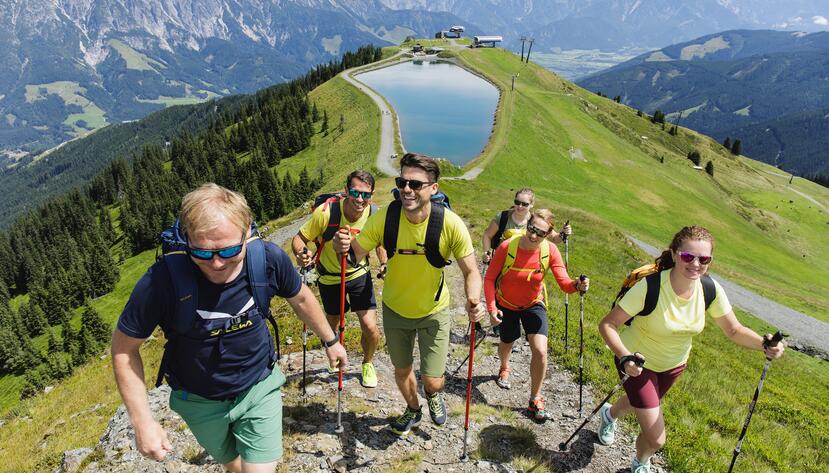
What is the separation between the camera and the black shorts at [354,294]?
8281 millimetres

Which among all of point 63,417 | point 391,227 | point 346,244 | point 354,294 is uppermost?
point 391,227

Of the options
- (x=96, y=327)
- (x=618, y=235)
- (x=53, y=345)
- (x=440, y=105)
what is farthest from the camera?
(x=440, y=105)

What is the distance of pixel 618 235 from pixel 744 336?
98.5 feet

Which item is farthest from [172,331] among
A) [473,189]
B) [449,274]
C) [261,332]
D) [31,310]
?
[31,310]

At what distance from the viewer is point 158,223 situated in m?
96.5

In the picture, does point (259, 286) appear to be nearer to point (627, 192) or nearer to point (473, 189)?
point (473, 189)

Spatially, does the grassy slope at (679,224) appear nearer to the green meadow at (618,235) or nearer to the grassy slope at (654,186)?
the green meadow at (618,235)

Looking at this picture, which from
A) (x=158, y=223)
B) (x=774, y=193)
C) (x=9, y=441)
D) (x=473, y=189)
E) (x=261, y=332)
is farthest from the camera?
(x=774, y=193)

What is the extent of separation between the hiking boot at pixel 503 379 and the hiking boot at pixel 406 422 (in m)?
2.96

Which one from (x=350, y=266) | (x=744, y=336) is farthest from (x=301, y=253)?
(x=744, y=336)

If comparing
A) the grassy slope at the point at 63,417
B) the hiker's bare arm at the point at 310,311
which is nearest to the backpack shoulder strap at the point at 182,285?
the hiker's bare arm at the point at 310,311

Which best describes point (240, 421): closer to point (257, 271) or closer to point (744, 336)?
point (257, 271)

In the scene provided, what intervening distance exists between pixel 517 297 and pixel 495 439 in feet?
8.24

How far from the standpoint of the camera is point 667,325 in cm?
587
